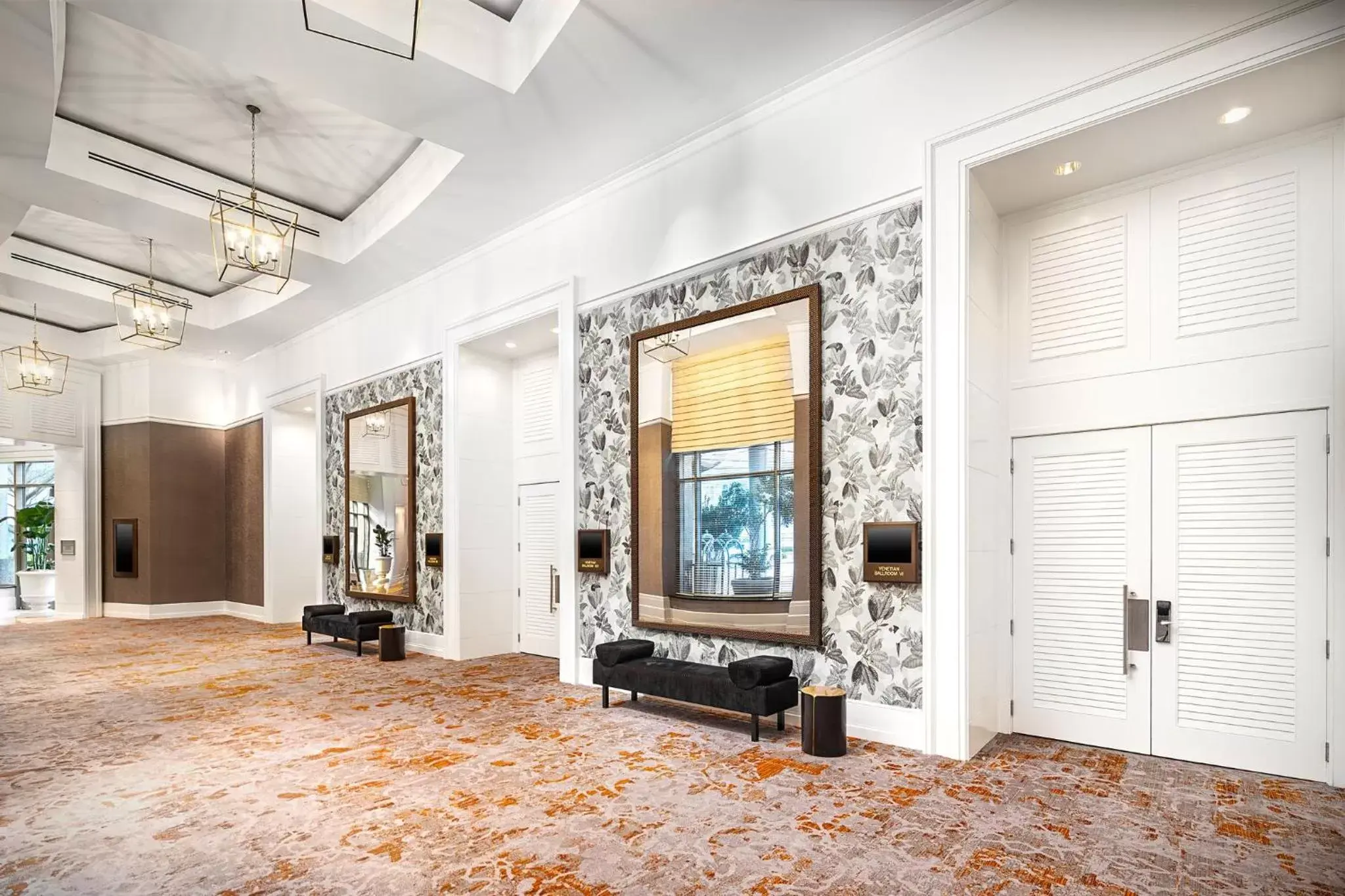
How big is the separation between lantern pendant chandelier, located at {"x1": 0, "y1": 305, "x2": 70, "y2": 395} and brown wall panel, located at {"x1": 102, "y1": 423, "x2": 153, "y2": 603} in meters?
1.30

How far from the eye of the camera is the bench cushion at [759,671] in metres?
5.33

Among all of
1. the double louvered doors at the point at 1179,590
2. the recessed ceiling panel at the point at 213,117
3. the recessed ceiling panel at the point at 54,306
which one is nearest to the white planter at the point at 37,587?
the recessed ceiling panel at the point at 54,306

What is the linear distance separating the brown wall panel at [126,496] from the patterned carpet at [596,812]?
920cm

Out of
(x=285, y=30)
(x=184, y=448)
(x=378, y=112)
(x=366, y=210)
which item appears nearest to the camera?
(x=285, y=30)

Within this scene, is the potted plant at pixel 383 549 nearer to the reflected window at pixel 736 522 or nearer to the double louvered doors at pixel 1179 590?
the reflected window at pixel 736 522

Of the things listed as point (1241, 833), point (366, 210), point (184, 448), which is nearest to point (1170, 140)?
point (1241, 833)

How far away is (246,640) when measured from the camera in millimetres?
11305

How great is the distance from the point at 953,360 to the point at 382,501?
26.2 ft

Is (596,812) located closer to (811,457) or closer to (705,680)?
(705,680)

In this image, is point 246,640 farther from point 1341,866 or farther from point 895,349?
point 1341,866

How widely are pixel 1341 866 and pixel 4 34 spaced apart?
27.6 ft

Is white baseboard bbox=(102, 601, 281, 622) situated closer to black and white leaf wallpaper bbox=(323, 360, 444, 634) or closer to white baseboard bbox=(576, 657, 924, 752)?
black and white leaf wallpaper bbox=(323, 360, 444, 634)

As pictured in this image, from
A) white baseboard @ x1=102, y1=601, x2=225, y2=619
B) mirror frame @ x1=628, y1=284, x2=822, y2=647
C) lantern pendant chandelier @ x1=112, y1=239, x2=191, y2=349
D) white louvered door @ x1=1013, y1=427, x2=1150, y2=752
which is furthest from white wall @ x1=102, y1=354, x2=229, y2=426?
white louvered door @ x1=1013, y1=427, x2=1150, y2=752

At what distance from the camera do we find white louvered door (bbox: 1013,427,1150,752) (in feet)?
16.6
